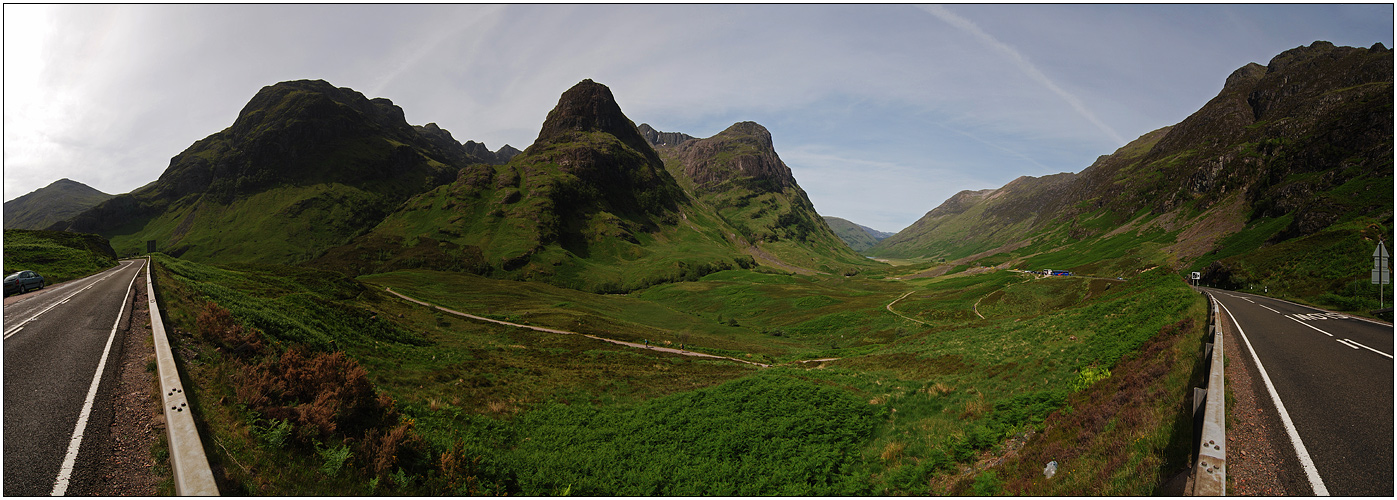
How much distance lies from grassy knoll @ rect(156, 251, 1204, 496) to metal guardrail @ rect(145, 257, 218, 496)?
0.63 metres

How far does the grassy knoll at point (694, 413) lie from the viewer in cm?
1014

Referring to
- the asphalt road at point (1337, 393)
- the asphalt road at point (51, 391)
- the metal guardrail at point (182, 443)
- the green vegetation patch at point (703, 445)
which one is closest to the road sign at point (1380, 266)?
the asphalt road at point (1337, 393)

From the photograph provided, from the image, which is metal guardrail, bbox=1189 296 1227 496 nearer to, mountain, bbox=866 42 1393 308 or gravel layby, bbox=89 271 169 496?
gravel layby, bbox=89 271 169 496

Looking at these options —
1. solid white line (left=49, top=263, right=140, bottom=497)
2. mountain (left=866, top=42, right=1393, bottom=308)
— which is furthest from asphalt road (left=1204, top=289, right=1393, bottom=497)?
mountain (left=866, top=42, right=1393, bottom=308)

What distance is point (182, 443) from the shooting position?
26.0 feet

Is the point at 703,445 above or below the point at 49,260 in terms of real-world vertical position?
below

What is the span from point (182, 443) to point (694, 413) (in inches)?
625

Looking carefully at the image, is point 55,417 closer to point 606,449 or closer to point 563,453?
point 563,453

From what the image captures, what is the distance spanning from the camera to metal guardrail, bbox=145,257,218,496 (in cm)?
707

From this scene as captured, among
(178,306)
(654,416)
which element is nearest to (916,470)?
(654,416)

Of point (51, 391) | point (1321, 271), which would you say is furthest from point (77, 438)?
point (1321, 271)

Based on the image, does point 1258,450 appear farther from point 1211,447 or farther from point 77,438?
point 77,438

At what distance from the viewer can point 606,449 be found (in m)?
17.2

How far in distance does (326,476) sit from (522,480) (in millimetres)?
5845
